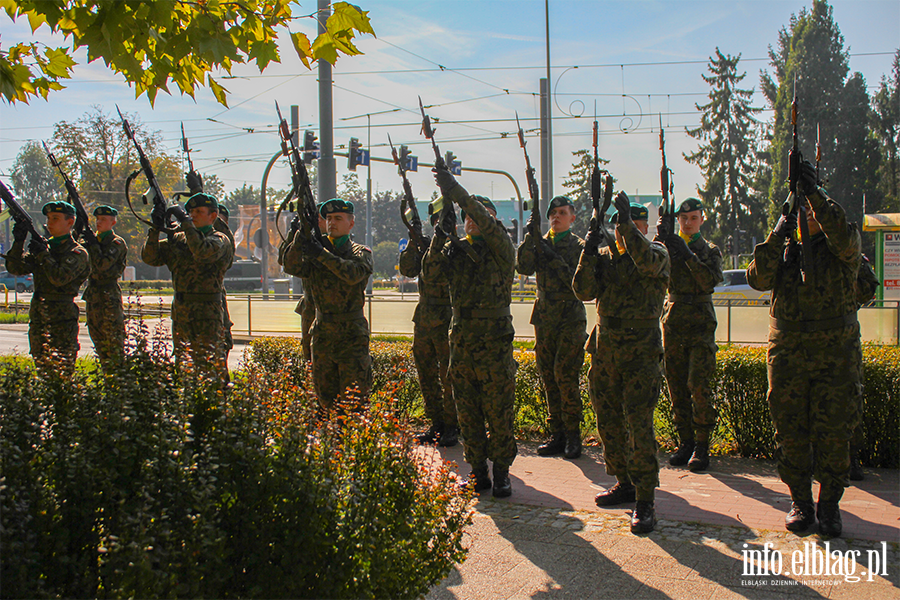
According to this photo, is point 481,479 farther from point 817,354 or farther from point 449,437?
point 817,354

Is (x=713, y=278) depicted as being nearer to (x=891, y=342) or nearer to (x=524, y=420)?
(x=524, y=420)

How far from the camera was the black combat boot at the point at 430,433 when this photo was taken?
6.70m

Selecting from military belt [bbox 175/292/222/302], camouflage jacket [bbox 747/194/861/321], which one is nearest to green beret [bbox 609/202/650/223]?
camouflage jacket [bbox 747/194/861/321]

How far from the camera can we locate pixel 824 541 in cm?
412

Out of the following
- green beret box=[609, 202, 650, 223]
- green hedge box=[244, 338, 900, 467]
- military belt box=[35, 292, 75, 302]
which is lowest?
green hedge box=[244, 338, 900, 467]

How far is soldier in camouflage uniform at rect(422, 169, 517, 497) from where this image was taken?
5.20 metres

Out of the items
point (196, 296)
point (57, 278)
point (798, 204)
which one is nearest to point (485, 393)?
point (798, 204)

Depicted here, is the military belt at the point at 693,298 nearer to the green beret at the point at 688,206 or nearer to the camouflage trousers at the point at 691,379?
the camouflage trousers at the point at 691,379

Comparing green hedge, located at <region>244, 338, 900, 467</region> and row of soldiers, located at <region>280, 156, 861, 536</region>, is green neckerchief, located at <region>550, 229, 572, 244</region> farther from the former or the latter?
green hedge, located at <region>244, 338, 900, 467</region>

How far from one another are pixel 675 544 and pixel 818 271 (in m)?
1.91

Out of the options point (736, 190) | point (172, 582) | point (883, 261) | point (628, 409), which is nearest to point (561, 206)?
point (628, 409)

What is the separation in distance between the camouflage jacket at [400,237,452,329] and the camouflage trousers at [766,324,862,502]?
3.04 meters

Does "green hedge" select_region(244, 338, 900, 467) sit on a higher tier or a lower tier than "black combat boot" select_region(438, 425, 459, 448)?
higher

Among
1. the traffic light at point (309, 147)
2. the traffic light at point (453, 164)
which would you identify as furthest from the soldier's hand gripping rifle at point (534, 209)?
the traffic light at point (453, 164)
